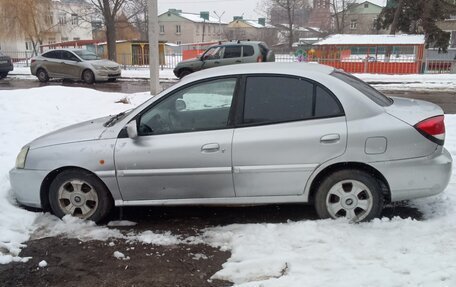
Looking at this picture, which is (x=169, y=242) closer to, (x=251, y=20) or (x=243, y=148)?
(x=243, y=148)

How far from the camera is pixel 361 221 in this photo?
417cm

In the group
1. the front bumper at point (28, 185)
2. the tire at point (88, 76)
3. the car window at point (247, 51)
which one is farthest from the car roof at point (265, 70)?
the tire at point (88, 76)

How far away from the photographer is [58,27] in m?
58.4

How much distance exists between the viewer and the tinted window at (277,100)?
416 centimetres

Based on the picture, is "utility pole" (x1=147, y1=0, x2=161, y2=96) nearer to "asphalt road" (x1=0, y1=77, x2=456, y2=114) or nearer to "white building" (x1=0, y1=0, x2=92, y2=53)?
"asphalt road" (x1=0, y1=77, x2=456, y2=114)

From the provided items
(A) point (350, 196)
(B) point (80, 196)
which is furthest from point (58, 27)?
(A) point (350, 196)

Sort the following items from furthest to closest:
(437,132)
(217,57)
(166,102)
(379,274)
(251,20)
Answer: (251,20), (217,57), (166,102), (437,132), (379,274)

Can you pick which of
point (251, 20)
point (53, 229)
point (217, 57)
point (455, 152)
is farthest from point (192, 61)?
point (251, 20)

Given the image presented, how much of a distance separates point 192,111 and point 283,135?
0.99 m

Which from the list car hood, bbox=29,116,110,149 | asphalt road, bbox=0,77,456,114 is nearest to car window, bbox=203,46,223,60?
asphalt road, bbox=0,77,456,114

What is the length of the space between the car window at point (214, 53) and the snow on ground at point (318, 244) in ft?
→ 42.9

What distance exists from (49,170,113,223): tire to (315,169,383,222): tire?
7.03 ft

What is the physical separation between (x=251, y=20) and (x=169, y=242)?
9235 cm

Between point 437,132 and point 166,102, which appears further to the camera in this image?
point 166,102
